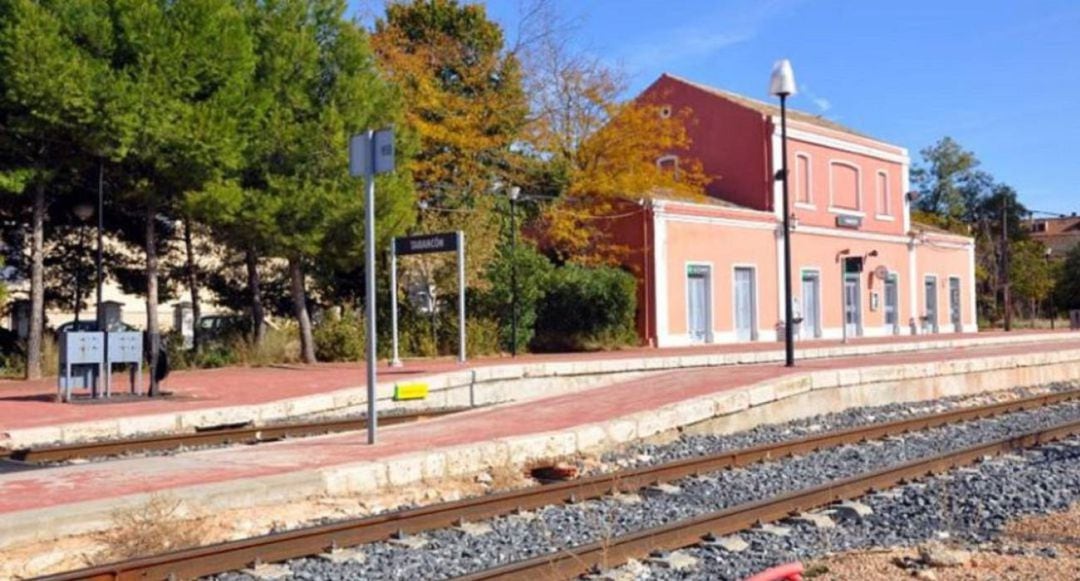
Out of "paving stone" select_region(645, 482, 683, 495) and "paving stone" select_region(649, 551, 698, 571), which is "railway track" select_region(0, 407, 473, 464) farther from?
"paving stone" select_region(649, 551, 698, 571)

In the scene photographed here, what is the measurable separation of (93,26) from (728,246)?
2190 cm

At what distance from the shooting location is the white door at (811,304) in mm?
40156

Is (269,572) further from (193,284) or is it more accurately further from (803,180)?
(803,180)

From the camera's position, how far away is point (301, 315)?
85.5 feet

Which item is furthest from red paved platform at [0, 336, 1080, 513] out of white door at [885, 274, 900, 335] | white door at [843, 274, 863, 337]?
white door at [885, 274, 900, 335]

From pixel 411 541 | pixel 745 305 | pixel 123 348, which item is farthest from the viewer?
pixel 745 305

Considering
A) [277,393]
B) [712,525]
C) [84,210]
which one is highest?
[84,210]

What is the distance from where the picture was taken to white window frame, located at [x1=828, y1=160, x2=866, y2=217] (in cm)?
4184

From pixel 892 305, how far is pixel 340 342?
26.4 m

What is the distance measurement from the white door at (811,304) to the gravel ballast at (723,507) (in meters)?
26.6

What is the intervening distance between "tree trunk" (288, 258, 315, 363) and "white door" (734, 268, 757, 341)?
53.3 feet

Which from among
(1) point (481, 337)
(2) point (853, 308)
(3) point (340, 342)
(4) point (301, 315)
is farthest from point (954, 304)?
(4) point (301, 315)

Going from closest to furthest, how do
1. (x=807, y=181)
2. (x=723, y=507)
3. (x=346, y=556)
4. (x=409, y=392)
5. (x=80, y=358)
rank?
(x=346, y=556)
(x=723, y=507)
(x=409, y=392)
(x=80, y=358)
(x=807, y=181)

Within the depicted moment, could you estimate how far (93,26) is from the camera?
69.1ft
